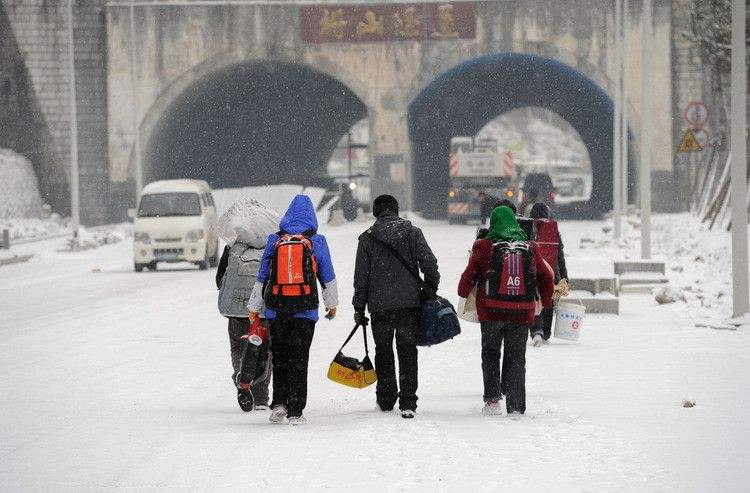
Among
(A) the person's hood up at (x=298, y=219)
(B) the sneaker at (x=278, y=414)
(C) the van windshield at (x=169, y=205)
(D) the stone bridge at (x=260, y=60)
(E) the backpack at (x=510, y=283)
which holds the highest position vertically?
(D) the stone bridge at (x=260, y=60)

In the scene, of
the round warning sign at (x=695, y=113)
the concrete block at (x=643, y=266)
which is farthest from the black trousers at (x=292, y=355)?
the round warning sign at (x=695, y=113)

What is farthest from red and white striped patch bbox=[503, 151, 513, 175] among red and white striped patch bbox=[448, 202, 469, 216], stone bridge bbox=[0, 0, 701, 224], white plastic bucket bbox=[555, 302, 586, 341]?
white plastic bucket bbox=[555, 302, 586, 341]

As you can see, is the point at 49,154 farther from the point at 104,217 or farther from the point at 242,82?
the point at 242,82

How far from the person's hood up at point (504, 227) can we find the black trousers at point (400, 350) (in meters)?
0.80

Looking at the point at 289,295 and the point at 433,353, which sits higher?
the point at 289,295

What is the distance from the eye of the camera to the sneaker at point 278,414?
10148 millimetres

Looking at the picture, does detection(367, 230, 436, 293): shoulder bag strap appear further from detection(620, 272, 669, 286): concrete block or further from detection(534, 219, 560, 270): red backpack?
detection(620, 272, 669, 286): concrete block

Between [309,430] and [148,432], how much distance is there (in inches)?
43.6

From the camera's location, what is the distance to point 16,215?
1865 inches

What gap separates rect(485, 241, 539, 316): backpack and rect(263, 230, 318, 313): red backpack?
132 cm

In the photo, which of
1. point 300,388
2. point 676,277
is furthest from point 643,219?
point 300,388

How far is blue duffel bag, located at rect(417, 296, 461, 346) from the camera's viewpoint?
1035 cm

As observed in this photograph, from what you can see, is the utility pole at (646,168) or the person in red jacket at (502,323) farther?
the utility pole at (646,168)

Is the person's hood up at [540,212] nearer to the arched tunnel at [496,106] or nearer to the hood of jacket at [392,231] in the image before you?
the hood of jacket at [392,231]
